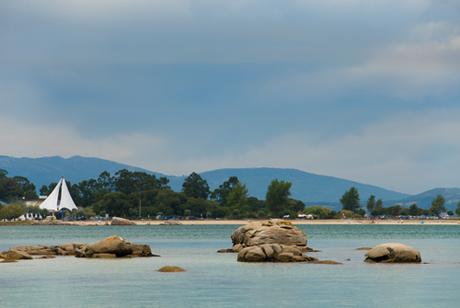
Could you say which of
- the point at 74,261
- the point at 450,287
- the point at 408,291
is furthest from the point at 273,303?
the point at 74,261

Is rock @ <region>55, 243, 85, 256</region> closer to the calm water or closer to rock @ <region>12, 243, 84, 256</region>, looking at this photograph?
rock @ <region>12, 243, 84, 256</region>

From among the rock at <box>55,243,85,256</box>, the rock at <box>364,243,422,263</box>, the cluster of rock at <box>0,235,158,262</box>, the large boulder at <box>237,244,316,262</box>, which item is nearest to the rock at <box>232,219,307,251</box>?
the large boulder at <box>237,244,316,262</box>

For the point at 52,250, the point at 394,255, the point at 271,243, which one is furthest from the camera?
the point at 52,250

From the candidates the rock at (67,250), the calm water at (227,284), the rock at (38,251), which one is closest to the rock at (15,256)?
the calm water at (227,284)

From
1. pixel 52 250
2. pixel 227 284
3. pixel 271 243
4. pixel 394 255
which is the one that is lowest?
pixel 227 284

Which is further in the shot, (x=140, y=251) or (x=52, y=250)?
(x=52, y=250)

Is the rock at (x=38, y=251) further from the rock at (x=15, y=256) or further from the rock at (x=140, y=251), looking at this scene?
the rock at (x=140, y=251)

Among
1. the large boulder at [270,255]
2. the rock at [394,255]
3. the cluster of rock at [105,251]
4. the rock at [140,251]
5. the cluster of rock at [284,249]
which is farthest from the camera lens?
the rock at [140,251]

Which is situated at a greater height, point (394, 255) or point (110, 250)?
point (110, 250)

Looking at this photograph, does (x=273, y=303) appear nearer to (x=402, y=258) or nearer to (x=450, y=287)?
(x=450, y=287)

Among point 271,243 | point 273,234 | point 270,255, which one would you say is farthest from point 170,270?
point 273,234

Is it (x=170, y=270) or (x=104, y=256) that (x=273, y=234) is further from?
(x=170, y=270)

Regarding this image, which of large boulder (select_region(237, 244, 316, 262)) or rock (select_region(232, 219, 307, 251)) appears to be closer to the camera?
large boulder (select_region(237, 244, 316, 262))

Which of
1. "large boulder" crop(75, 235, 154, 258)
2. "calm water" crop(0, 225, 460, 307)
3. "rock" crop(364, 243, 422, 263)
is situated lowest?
"calm water" crop(0, 225, 460, 307)
